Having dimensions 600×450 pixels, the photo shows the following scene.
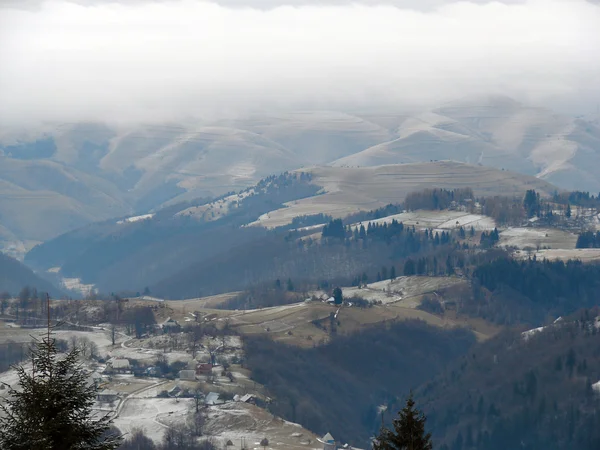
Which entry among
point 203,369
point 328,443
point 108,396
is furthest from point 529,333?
point 108,396

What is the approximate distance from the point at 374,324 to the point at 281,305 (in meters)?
21.6

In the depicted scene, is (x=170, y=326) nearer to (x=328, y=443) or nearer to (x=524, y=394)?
(x=524, y=394)

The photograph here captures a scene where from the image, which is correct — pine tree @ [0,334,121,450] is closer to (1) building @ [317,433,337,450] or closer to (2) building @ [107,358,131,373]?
(1) building @ [317,433,337,450]

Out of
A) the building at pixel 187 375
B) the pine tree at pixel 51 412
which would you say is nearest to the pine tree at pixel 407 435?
the pine tree at pixel 51 412

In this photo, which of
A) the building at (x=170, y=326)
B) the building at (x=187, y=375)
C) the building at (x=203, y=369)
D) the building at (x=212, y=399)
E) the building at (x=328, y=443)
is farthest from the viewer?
the building at (x=170, y=326)

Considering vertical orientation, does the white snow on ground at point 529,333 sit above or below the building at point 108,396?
below

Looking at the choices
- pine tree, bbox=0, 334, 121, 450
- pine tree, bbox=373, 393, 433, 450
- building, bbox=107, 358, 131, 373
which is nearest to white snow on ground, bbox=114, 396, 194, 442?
building, bbox=107, 358, 131, 373

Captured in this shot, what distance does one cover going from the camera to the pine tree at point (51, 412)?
24.7 m

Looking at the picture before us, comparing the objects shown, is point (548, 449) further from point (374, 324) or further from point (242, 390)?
point (374, 324)

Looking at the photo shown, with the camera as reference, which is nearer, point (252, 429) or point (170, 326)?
point (252, 429)

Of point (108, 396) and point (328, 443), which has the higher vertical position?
point (108, 396)

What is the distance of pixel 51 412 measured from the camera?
25062mm

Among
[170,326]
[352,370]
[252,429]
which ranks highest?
[170,326]

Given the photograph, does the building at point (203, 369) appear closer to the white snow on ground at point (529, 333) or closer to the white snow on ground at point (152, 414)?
the white snow on ground at point (152, 414)
